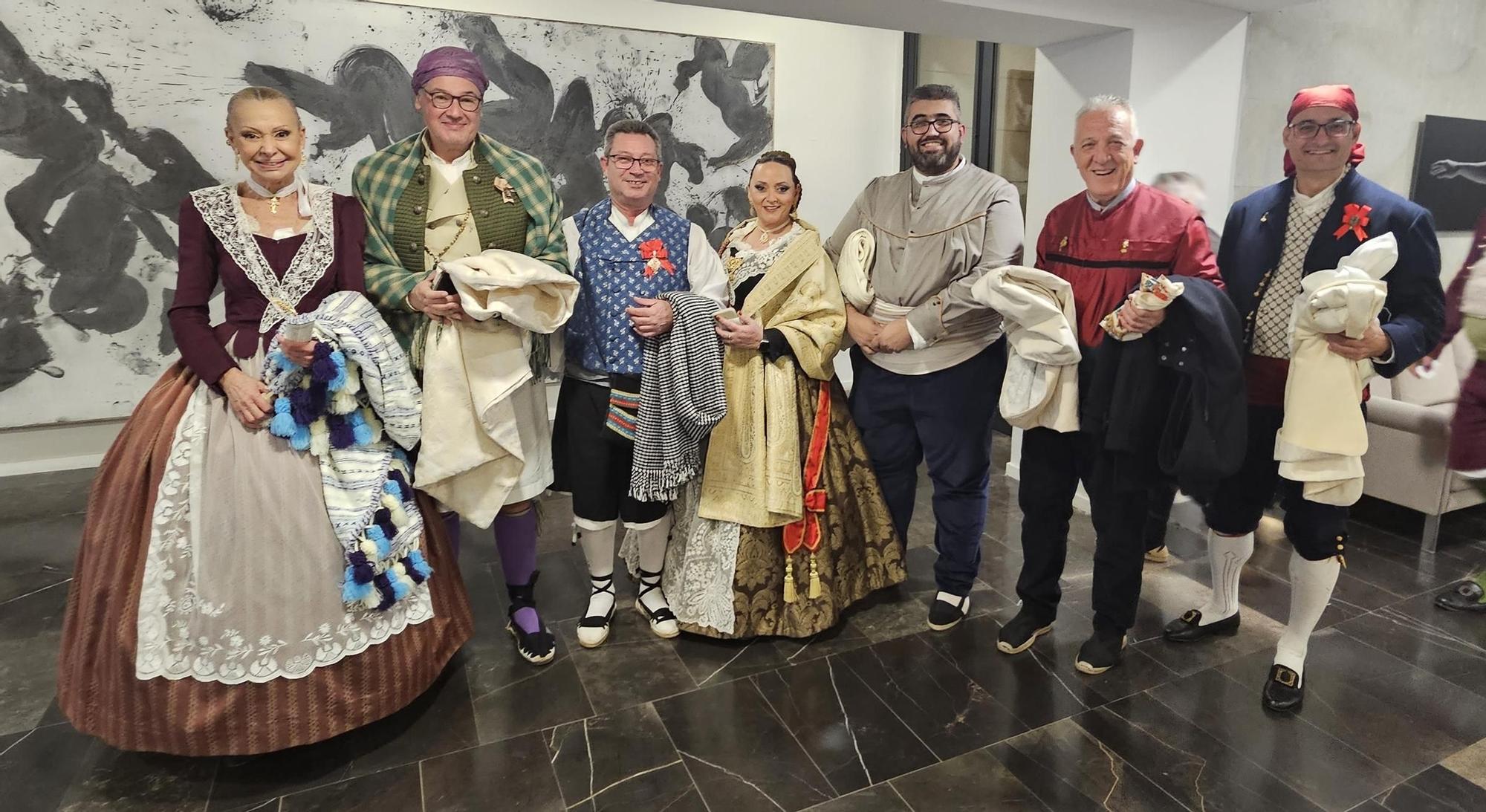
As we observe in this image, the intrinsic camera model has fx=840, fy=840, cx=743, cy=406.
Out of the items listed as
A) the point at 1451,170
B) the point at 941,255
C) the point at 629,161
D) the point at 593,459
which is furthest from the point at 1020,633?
the point at 1451,170

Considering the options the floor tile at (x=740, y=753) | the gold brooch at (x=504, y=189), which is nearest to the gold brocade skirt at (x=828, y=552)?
the floor tile at (x=740, y=753)

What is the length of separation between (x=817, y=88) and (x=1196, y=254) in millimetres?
3057

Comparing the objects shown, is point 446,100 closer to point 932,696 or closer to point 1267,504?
point 932,696

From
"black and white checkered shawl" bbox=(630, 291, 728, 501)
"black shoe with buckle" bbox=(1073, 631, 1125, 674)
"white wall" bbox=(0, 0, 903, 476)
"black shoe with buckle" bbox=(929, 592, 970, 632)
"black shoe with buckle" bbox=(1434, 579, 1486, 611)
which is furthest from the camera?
"white wall" bbox=(0, 0, 903, 476)

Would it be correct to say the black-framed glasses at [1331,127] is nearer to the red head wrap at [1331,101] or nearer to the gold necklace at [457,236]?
the red head wrap at [1331,101]

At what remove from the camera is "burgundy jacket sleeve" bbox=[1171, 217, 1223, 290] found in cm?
205

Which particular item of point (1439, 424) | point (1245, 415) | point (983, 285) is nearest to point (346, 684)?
point (983, 285)

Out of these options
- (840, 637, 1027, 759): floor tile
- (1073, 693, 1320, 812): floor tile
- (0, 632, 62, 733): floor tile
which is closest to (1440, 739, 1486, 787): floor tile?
(1073, 693, 1320, 812): floor tile

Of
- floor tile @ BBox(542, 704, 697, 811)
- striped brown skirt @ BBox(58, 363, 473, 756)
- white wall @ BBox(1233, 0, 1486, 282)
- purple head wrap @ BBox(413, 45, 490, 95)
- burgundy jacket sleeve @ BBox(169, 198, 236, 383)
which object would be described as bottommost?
floor tile @ BBox(542, 704, 697, 811)

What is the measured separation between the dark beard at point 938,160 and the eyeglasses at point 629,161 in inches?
29.9

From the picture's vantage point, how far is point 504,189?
220 cm

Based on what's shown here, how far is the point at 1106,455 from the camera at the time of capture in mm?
2217

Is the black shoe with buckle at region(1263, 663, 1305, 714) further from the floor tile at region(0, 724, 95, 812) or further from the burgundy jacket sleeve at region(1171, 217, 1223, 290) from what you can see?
the floor tile at region(0, 724, 95, 812)

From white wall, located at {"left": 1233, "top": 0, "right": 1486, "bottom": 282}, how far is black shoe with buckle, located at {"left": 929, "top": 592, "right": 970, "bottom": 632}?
236cm
